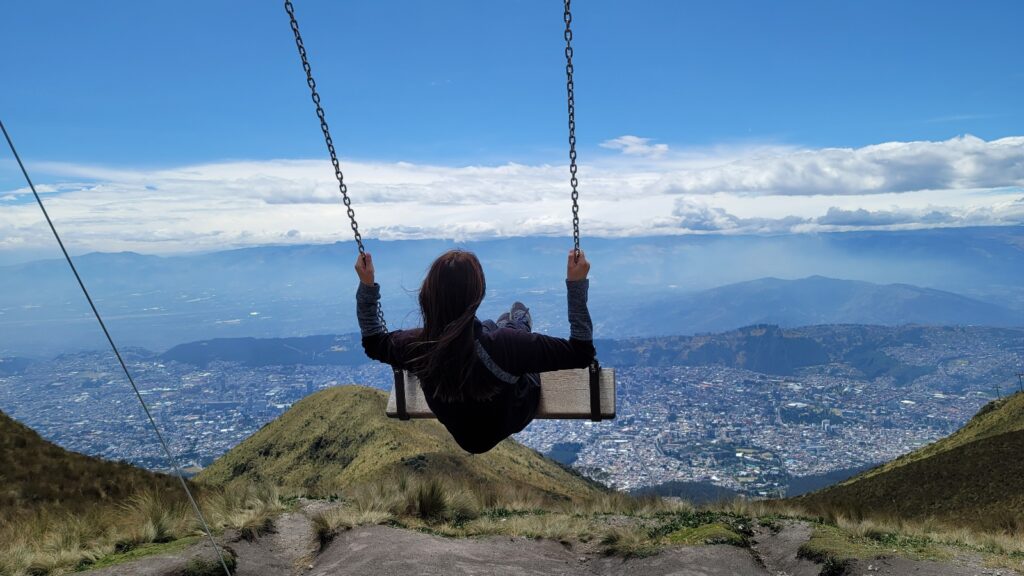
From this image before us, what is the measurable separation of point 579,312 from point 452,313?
79 centimetres

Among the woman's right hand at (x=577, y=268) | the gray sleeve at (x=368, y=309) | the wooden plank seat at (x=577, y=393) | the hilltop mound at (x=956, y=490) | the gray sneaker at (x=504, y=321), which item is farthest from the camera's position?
the hilltop mound at (x=956, y=490)

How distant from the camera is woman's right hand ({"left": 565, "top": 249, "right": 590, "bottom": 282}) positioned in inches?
184

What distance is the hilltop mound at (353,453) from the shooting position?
928 inches

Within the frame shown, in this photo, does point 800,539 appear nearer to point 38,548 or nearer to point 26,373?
point 38,548

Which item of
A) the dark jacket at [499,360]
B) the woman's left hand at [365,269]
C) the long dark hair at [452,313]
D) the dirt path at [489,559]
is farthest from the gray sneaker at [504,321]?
the dirt path at [489,559]

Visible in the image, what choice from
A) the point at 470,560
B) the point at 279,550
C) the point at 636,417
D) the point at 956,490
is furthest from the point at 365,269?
the point at 636,417

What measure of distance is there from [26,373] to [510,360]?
187639 millimetres

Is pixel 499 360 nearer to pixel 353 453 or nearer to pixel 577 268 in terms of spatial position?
pixel 577 268

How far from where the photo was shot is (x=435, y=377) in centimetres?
473

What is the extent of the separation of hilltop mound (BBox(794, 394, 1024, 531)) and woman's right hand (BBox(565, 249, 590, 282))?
10.2m

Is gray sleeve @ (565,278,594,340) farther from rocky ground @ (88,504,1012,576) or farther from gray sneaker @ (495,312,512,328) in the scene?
rocky ground @ (88,504,1012,576)

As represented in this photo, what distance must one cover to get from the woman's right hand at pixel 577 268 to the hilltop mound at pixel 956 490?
10238 millimetres

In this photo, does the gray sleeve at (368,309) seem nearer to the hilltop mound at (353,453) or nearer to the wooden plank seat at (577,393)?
the wooden plank seat at (577,393)

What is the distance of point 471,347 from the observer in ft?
15.0
